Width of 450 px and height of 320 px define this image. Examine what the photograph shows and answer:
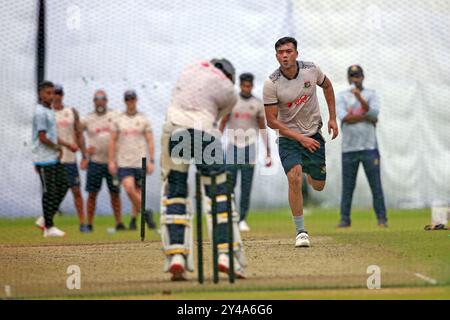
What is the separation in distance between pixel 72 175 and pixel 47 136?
1.08m

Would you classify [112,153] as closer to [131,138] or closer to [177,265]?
[131,138]

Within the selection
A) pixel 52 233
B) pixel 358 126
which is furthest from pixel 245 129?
pixel 52 233

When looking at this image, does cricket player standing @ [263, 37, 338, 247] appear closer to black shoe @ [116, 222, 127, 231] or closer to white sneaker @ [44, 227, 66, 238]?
white sneaker @ [44, 227, 66, 238]

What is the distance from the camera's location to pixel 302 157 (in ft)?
41.1

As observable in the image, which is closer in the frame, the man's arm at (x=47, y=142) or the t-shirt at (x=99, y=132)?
the man's arm at (x=47, y=142)

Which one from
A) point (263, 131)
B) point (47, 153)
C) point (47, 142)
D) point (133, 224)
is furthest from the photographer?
point (133, 224)

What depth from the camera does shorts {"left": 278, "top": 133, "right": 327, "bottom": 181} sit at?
12086 millimetres

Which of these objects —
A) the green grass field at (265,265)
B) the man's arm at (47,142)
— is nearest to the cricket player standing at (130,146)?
the green grass field at (265,265)

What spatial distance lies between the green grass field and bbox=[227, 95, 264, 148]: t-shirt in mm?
1394

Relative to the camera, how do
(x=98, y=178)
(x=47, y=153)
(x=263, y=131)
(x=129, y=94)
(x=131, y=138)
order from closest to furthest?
1. (x=47, y=153)
2. (x=129, y=94)
3. (x=263, y=131)
4. (x=131, y=138)
5. (x=98, y=178)

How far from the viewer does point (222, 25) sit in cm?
1584

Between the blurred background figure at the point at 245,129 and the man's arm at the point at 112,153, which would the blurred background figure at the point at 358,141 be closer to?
the blurred background figure at the point at 245,129

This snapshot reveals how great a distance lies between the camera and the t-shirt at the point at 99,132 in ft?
55.9

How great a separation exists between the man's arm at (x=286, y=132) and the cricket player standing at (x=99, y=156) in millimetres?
5274
